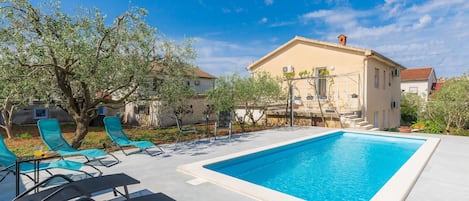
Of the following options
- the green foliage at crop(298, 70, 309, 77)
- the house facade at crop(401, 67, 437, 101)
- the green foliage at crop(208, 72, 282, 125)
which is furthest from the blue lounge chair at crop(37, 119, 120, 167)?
the house facade at crop(401, 67, 437, 101)

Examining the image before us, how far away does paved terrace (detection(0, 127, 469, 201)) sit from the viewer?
179 inches

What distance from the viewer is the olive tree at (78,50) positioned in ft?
21.7

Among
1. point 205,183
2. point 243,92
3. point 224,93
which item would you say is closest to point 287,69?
point 243,92

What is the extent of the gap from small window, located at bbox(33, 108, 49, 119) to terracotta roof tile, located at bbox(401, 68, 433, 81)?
4478 centimetres

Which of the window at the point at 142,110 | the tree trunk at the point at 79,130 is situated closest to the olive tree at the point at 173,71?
the tree trunk at the point at 79,130

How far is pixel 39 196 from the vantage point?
3248 millimetres

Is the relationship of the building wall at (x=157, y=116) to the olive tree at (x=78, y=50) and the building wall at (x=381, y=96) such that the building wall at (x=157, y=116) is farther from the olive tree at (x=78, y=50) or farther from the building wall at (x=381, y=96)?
the building wall at (x=381, y=96)

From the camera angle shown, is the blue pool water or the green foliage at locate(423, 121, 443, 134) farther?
the green foliage at locate(423, 121, 443, 134)

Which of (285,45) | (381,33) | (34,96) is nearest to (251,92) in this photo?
(285,45)

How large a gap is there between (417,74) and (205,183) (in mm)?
44002

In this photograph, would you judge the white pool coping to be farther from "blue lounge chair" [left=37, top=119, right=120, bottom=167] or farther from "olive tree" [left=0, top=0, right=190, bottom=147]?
"olive tree" [left=0, top=0, right=190, bottom=147]

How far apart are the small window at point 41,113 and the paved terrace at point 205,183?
1516 centimetres

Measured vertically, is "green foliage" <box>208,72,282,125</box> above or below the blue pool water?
above

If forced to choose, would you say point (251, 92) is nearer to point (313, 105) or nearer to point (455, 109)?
point (313, 105)
